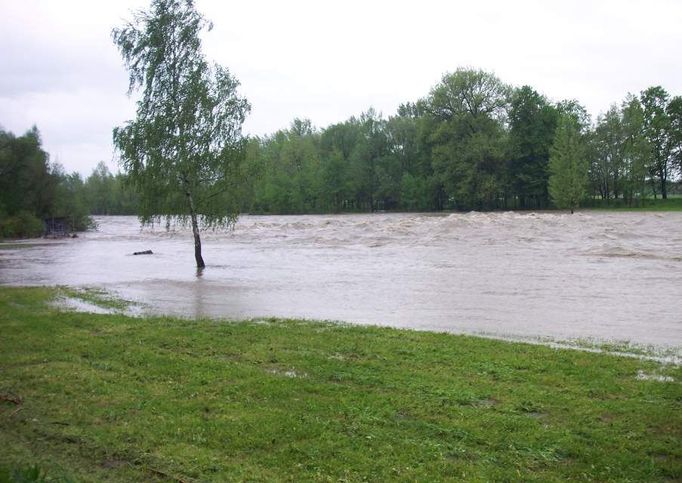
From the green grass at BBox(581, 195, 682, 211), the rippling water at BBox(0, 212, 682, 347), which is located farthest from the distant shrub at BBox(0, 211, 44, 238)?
the green grass at BBox(581, 195, 682, 211)

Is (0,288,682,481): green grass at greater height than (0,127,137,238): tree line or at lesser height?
lesser

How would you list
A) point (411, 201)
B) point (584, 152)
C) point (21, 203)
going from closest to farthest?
point (21, 203) → point (584, 152) → point (411, 201)

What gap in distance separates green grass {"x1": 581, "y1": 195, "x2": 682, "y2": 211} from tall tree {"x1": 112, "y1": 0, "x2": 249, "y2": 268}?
74.6 meters

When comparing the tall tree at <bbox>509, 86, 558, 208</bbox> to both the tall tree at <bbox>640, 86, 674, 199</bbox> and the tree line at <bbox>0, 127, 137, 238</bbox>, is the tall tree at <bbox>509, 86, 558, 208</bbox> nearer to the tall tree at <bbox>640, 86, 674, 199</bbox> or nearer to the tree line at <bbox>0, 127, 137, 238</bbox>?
the tall tree at <bbox>640, 86, 674, 199</bbox>

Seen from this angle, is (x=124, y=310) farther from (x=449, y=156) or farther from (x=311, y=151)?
(x=311, y=151)

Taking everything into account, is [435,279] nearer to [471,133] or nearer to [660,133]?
[471,133]

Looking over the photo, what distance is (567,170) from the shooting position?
8212 centimetres

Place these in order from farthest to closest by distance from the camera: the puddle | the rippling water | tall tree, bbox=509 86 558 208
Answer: tall tree, bbox=509 86 558 208
the rippling water
the puddle

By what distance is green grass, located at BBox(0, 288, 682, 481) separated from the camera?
5.88 meters

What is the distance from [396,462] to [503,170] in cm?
9490

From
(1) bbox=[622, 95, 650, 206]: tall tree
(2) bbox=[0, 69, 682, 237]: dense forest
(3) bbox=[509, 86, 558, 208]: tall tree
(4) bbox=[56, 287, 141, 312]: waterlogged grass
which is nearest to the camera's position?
(4) bbox=[56, 287, 141, 312]: waterlogged grass

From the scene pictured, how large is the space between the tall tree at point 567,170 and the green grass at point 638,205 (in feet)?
29.3

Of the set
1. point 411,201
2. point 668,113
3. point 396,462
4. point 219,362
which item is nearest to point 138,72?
point 219,362

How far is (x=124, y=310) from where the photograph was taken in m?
17.2
